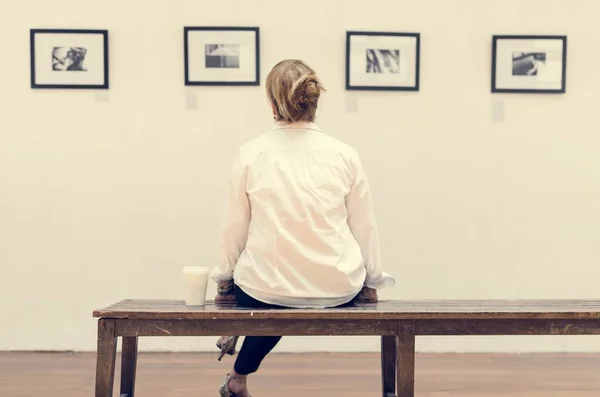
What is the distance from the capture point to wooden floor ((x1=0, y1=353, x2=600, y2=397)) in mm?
2809

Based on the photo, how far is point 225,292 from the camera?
7.53 feet

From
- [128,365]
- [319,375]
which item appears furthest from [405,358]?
[319,375]

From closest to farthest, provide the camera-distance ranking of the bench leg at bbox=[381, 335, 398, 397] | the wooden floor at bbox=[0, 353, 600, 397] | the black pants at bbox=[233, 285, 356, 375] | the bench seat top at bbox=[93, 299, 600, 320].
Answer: the bench seat top at bbox=[93, 299, 600, 320], the black pants at bbox=[233, 285, 356, 375], the bench leg at bbox=[381, 335, 398, 397], the wooden floor at bbox=[0, 353, 600, 397]

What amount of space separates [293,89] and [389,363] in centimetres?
102

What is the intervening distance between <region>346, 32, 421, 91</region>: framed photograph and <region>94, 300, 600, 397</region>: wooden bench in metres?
1.66

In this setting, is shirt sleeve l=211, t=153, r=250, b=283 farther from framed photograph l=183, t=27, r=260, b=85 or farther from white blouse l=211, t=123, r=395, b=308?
framed photograph l=183, t=27, r=260, b=85

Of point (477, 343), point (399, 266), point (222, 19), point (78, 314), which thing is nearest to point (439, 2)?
point (222, 19)

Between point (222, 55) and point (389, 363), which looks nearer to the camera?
point (389, 363)

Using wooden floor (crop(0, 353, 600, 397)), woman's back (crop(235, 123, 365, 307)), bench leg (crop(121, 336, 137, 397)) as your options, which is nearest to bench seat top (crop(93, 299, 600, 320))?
woman's back (crop(235, 123, 365, 307))

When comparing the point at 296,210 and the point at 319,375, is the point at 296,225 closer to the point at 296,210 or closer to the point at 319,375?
the point at 296,210

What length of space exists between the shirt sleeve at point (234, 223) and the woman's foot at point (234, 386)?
13.7 inches

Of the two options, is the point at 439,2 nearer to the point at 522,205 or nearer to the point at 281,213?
the point at 522,205

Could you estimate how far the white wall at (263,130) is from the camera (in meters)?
3.53

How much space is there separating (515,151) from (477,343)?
902 millimetres
